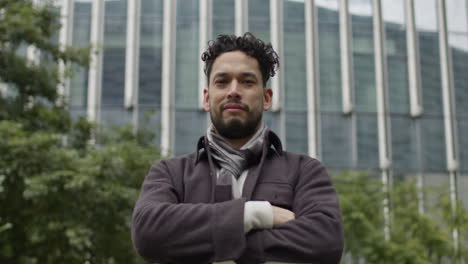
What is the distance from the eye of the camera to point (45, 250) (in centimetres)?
1011

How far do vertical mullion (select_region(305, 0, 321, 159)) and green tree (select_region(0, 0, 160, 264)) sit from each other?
1157 cm

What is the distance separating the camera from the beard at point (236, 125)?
8.25ft

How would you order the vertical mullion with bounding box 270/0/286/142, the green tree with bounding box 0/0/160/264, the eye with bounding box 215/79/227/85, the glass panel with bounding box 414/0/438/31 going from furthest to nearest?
the glass panel with bounding box 414/0/438/31 < the vertical mullion with bounding box 270/0/286/142 < the green tree with bounding box 0/0/160/264 < the eye with bounding box 215/79/227/85

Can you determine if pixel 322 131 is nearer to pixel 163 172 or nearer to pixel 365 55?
pixel 365 55

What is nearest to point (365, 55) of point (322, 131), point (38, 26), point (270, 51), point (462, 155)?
point (322, 131)

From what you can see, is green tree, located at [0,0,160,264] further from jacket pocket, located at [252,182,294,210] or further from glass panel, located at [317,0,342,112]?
glass panel, located at [317,0,342,112]

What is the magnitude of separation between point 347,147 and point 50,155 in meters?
14.6

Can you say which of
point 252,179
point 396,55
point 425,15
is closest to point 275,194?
point 252,179

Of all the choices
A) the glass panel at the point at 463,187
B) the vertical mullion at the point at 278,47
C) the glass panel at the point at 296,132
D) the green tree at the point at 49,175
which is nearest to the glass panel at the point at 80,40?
the vertical mullion at the point at 278,47

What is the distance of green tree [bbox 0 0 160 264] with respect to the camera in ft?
30.3

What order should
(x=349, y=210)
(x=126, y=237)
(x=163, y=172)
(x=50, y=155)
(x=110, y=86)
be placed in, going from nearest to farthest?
(x=163, y=172), (x=50, y=155), (x=126, y=237), (x=349, y=210), (x=110, y=86)

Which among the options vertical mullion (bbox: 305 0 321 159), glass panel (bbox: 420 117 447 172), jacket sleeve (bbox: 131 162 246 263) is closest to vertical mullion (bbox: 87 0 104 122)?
vertical mullion (bbox: 305 0 321 159)

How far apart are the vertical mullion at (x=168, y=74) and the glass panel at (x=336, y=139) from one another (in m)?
5.76

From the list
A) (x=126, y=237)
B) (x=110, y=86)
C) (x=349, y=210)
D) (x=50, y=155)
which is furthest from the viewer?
(x=110, y=86)
